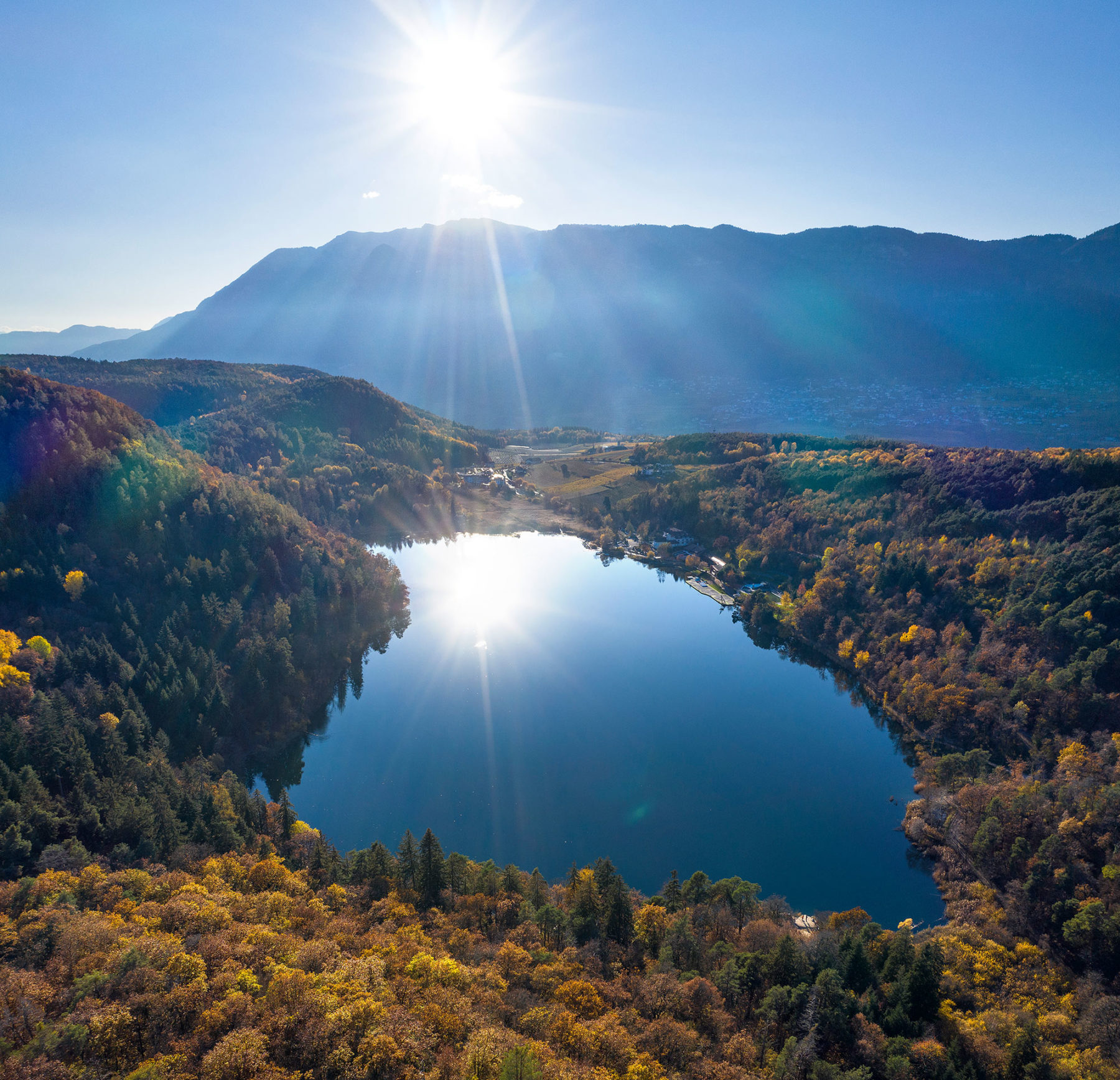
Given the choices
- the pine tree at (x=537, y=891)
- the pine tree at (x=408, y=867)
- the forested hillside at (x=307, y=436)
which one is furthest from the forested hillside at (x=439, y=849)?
the forested hillside at (x=307, y=436)

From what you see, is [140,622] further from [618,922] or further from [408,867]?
[618,922]

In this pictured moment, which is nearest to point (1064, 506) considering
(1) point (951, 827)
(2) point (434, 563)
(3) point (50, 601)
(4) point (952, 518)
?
(4) point (952, 518)

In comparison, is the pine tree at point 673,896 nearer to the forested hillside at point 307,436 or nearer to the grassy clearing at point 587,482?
the forested hillside at point 307,436

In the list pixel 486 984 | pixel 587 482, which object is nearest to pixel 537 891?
pixel 486 984

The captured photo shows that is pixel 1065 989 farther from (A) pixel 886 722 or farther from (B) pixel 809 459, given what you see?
(B) pixel 809 459

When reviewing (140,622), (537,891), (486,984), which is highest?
(140,622)

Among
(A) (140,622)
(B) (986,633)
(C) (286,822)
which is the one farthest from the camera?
(A) (140,622)
